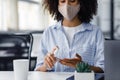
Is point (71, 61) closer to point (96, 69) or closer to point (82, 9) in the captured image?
point (96, 69)

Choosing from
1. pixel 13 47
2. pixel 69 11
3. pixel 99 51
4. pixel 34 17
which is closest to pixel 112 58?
pixel 99 51

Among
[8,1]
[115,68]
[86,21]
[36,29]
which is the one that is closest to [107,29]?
[36,29]

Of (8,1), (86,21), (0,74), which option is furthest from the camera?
(8,1)

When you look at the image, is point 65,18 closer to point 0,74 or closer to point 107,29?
point 0,74

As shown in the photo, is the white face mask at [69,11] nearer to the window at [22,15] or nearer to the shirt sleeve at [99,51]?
the shirt sleeve at [99,51]

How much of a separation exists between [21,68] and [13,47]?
65 cm

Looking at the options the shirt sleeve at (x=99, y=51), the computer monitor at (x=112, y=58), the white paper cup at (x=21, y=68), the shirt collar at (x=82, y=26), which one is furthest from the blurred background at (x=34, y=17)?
the computer monitor at (x=112, y=58)

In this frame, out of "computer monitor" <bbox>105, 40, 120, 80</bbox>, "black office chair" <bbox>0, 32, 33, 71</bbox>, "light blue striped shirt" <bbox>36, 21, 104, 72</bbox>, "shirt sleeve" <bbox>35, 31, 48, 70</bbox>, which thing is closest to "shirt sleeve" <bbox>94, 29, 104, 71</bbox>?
"light blue striped shirt" <bbox>36, 21, 104, 72</bbox>

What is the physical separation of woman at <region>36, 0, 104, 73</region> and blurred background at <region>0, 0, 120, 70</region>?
1.28m

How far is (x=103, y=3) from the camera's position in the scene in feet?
10.8

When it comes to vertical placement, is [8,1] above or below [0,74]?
above

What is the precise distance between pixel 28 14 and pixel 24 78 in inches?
77.4

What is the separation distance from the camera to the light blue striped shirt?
1650 mm

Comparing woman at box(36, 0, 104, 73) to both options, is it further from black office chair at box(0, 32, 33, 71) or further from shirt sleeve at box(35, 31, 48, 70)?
black office chair at box(0, 32, 33, 71)
